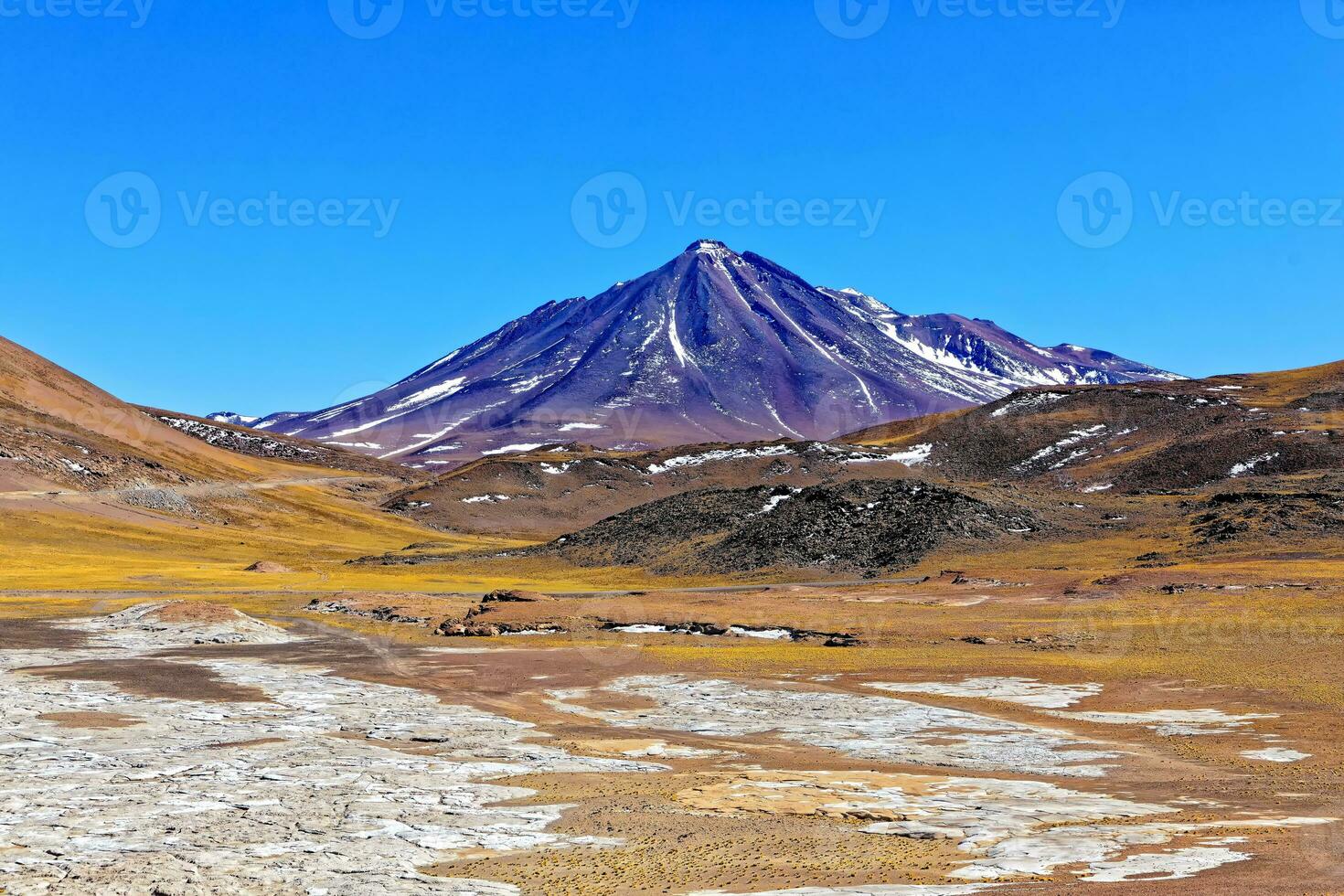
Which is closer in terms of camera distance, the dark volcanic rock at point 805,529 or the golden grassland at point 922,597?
the golden grassland at point 922,597

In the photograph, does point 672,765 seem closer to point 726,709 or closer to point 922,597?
point 726,709

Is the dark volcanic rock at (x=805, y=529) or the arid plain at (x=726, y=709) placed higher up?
the dark volcanic rock at (x=805, y=529)

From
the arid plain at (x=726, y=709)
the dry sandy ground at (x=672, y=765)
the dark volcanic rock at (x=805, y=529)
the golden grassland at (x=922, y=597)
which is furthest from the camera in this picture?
the dark volcanic rock at (x=805, y=529)

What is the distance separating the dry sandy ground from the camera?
13164 millimetres

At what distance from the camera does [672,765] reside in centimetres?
1997

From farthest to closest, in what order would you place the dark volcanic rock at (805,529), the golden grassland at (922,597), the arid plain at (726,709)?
the dark volcanic rock at (805,529), the golden grassland at (922,597), the arid plain at (726,709)

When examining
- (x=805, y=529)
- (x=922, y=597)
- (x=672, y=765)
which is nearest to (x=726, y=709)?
(x=672, y=765)

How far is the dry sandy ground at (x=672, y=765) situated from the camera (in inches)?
518

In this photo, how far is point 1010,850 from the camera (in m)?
13.9

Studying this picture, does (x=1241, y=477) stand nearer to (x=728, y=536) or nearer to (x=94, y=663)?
(x=728, y=536)

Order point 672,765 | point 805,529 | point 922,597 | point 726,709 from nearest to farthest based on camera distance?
point 672,765, point 726,709, point 922,597, point 805,529

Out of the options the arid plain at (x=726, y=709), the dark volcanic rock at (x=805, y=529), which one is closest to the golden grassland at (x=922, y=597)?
the arid plain at (x=726, y=709)

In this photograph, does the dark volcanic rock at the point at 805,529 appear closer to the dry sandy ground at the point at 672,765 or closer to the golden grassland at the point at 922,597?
the golden grassland at the point at 922,597

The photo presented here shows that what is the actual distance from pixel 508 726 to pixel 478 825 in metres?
9.22
